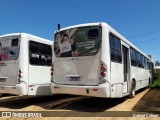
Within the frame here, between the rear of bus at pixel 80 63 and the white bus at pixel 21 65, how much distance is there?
106 cm

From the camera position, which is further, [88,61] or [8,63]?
[8,63]

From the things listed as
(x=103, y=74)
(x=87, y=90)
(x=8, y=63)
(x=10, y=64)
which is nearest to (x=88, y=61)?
(x=103, y=74)

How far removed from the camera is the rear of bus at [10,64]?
9.99m

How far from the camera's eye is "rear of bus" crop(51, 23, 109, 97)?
890 centimetres

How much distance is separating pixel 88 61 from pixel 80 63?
1.22 feet

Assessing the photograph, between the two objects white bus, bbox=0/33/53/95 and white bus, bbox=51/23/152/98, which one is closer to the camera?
white bus, bbox=51/23/152/98

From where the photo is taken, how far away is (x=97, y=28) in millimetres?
9266

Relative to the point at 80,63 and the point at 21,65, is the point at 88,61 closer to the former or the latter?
the point at 80,63

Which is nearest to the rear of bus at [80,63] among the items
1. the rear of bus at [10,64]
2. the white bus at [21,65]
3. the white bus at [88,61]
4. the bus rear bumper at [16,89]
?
the white bus at [88,61]

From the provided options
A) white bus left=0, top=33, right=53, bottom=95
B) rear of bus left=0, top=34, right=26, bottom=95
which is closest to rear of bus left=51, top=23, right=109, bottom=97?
white bus left=0, top=33, right=53, bottom=95

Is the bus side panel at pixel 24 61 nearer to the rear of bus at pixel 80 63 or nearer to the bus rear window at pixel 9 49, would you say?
the bus rear window at pixel 9 49

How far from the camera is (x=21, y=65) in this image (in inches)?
390

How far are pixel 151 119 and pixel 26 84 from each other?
5.08 meters

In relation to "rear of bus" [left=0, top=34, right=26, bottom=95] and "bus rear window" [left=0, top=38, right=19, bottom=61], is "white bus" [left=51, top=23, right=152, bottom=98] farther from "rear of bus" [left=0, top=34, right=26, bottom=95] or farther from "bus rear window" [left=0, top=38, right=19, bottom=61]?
"bus rear window" [left=0, top=38, right=19, bottom=61]
